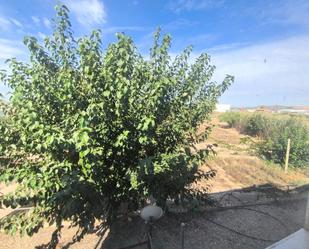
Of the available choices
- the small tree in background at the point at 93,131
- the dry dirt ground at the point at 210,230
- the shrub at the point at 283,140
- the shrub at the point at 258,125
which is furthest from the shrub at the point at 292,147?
the small tree in background at the point at 93,131

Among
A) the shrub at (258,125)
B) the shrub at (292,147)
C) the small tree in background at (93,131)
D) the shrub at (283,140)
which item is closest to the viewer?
the small tree in background at (93,131)

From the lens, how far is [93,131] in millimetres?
2365

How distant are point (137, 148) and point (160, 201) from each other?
2.53 ft

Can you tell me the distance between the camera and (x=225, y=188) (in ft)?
23.4

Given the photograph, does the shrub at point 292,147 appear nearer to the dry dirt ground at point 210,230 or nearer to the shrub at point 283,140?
the shrub at point 283,140

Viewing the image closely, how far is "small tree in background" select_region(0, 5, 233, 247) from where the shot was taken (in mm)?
2408

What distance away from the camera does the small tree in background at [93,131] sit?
241cm

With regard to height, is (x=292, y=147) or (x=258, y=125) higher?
(x=258, y=125)

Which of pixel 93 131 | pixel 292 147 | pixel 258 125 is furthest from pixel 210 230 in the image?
pixel 258 125

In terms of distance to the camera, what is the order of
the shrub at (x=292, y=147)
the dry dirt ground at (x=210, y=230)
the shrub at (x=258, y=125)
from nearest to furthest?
1. the dry dirt ground at (x=210, y=230)
2. the shrub at (x=292, y=147)
3. the shrub at (x=258, y=125)

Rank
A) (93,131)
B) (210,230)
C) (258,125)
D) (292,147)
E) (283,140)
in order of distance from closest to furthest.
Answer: (93,131) → (210,230) → (292,147) → (283,140) → (258,125)

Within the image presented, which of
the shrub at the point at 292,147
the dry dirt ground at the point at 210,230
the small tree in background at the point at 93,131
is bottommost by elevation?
the dry dirt ground at the point at 210,230

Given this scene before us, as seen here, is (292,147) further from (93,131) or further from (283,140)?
(93,131)

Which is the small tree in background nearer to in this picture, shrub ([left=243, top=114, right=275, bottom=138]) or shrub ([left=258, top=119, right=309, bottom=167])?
shrub ([left=258, top=119, right=309, bottom=167])
